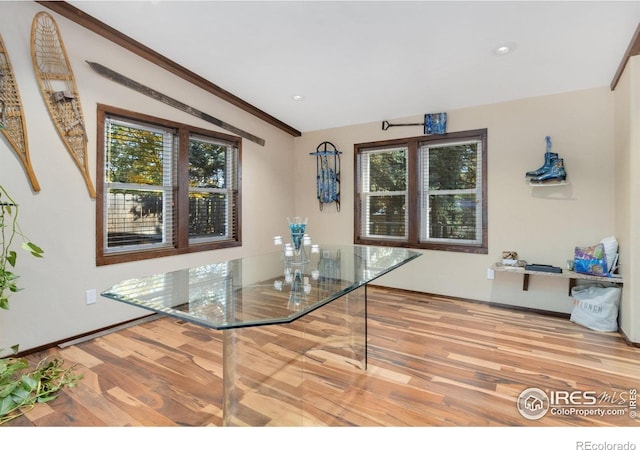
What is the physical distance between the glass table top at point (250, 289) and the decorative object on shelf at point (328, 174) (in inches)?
91.7

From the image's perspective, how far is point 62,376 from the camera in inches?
84.6

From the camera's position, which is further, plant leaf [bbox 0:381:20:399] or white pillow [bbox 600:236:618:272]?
white pillow [bbox 600:236:618:272]

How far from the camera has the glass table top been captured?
1175mm

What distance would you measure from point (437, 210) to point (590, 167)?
1.53m

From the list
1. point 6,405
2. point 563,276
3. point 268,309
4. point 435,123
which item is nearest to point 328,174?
point 435,123

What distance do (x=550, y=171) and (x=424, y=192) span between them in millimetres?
1347

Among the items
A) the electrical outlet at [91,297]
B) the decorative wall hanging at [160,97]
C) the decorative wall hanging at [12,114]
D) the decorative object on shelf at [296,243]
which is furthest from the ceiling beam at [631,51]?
the electrical outlet at [91,297]

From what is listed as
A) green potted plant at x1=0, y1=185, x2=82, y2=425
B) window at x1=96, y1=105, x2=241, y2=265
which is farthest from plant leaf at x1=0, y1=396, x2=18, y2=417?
window at x1=96, y1=105, x2=241, y2=265

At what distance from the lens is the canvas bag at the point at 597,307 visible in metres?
2.92

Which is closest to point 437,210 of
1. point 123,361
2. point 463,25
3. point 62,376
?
point 463,25

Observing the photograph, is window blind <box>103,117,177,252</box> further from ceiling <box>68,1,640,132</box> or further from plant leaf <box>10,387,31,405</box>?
plant leaf <box>10,387,31,405</box>

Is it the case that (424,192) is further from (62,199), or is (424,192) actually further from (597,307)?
(62,199)

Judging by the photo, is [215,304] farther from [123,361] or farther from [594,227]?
[594,227]

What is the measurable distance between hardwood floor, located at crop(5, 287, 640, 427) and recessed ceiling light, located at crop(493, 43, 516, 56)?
8.04 ft
